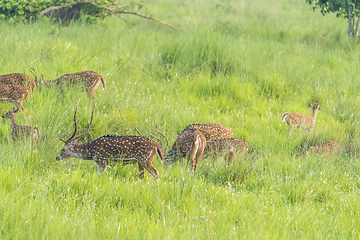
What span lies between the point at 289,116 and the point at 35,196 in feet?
15.4

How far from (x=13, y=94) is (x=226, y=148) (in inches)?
130

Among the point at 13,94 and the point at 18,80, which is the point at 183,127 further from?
the point at 18,80

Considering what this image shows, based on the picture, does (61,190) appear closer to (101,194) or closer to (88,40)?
(101,194)

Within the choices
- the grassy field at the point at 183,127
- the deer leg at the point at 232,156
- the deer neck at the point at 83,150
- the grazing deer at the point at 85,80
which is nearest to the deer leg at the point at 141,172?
the grassy field at the point at 183,127

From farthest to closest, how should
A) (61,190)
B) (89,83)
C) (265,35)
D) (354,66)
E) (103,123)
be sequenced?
(265,35) < (354,66) < (89,83) < (103,123) < (61,190)

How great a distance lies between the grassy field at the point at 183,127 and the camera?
13.1 ft

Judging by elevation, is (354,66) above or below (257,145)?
above

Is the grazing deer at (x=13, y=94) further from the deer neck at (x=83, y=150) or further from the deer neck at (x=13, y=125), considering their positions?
the deer neck at (x=83, y=150)

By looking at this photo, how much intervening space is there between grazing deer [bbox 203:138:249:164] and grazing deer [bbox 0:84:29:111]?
2911 millimetres

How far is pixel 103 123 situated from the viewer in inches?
260

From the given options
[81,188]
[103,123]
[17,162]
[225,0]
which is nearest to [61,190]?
[81,188]

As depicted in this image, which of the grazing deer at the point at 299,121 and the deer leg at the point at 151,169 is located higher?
the grazing deer at the point at 299,121

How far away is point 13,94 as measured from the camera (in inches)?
248

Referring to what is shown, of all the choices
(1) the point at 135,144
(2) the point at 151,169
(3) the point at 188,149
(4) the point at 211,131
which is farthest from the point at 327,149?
(1) the point at 135,144
